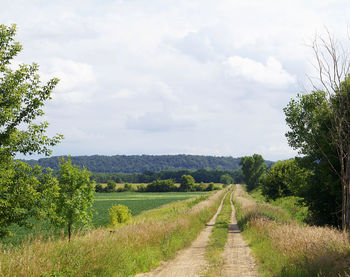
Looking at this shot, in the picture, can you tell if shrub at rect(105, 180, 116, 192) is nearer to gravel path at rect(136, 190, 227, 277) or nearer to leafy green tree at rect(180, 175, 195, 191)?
leafy green tree at rect(180, 175, 195, 191)

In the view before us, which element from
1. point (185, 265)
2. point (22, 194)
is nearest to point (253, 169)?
point (185, 265)

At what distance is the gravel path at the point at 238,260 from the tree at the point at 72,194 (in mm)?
9257

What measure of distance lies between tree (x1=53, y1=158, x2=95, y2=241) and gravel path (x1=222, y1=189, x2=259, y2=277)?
926cm

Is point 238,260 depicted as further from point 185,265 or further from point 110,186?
point 110,186

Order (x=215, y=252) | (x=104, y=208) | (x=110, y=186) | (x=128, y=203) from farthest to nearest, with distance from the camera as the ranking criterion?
(x=110, y=186), (x=128, y=203), (x=104, y=208), (x=215, y=252)

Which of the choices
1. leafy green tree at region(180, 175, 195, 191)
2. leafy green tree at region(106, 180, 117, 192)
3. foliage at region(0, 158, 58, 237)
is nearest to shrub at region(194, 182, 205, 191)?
leafy green tree at region(180, 175, 195, 191)

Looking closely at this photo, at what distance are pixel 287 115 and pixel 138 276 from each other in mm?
22725

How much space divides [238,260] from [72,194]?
11.3 meters

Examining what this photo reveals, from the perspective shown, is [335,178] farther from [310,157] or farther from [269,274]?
[269,274]

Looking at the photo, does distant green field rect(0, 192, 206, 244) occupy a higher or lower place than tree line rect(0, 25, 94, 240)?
lower

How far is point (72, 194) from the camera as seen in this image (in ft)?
64.4

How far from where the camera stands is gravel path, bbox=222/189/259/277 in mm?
11219

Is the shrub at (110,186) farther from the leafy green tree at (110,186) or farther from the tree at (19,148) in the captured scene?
the tree at (19,148)

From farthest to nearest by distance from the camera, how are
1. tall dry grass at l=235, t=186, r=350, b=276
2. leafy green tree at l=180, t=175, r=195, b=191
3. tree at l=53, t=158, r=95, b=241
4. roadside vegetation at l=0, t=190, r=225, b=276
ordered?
leafy green tree at l=180, t=175, r=195, b=191 < tree at l=53, t=158, r=95, b=241 < tall dry grass at l=235, t=186, r=350, b=276 < roadside vegetation at l=0, t=190, r=225, b=276
